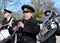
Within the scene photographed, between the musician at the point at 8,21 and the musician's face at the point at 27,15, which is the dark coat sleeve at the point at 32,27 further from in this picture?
the musician at the point at 8,21

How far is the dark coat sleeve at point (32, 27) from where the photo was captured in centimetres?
725

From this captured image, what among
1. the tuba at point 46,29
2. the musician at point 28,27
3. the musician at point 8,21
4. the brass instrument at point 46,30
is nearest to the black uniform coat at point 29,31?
the musician at point 28,27

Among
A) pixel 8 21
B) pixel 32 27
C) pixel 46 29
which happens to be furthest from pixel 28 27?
pixel 8 21

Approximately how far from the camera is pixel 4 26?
9.56 m

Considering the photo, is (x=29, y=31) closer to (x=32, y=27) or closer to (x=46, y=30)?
(x=32, y=27)

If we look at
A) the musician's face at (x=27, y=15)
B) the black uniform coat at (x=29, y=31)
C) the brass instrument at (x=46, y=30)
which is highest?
the musician's face at (x=27, y=15)

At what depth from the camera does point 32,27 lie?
23.9 feet

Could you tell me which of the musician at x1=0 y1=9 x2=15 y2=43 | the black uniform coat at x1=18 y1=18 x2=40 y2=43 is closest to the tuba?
the musician at x1=0 y1=9 x2=15 y2=43

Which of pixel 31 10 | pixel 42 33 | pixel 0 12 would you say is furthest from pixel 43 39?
pixel 0 12

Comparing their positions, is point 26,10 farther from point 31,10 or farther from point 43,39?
point 43,39

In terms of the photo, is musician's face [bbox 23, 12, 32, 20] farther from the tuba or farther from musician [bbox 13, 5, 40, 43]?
the tuba

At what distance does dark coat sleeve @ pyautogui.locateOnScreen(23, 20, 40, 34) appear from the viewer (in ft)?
23.8

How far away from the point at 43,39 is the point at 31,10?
8.28ft

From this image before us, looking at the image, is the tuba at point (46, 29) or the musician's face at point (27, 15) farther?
the tuba at point (46, 29)
